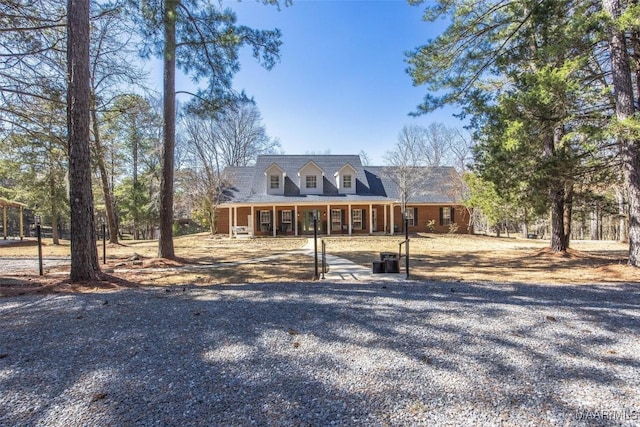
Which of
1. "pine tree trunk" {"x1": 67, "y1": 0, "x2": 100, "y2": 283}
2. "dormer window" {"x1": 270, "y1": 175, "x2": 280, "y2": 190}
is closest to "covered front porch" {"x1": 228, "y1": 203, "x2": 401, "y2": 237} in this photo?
"dormer window" {"x1": 270, "y1": 175, "x2": 280, "y2": 190}

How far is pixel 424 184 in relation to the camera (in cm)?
2458

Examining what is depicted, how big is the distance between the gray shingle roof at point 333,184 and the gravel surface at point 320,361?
17.2 metres

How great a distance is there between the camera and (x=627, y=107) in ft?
22.8

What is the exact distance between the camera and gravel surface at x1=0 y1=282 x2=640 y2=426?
209 cm

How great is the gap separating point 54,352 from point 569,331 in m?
5.14

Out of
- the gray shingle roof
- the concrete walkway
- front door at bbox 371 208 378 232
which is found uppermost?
the gray shingle roof

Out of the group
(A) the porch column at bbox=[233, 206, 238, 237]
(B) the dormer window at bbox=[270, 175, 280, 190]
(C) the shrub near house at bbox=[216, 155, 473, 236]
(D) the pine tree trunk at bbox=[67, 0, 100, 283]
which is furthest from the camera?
(B) the dormer window at bbox=[270, 175, 280, 190]

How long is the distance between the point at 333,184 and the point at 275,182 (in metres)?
4.09

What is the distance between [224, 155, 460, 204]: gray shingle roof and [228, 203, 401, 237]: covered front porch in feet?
1.98

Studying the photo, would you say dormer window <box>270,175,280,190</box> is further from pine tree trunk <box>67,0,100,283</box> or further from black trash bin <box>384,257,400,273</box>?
pine tree trunk <box>67,0,100,283</box>

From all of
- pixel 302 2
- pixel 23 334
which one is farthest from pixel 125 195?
pixel 23 334

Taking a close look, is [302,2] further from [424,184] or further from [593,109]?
[424,184]

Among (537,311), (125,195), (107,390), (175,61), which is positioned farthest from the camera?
(125,195)

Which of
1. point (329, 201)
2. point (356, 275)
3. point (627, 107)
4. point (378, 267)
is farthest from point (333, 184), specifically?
point (627, 107)
